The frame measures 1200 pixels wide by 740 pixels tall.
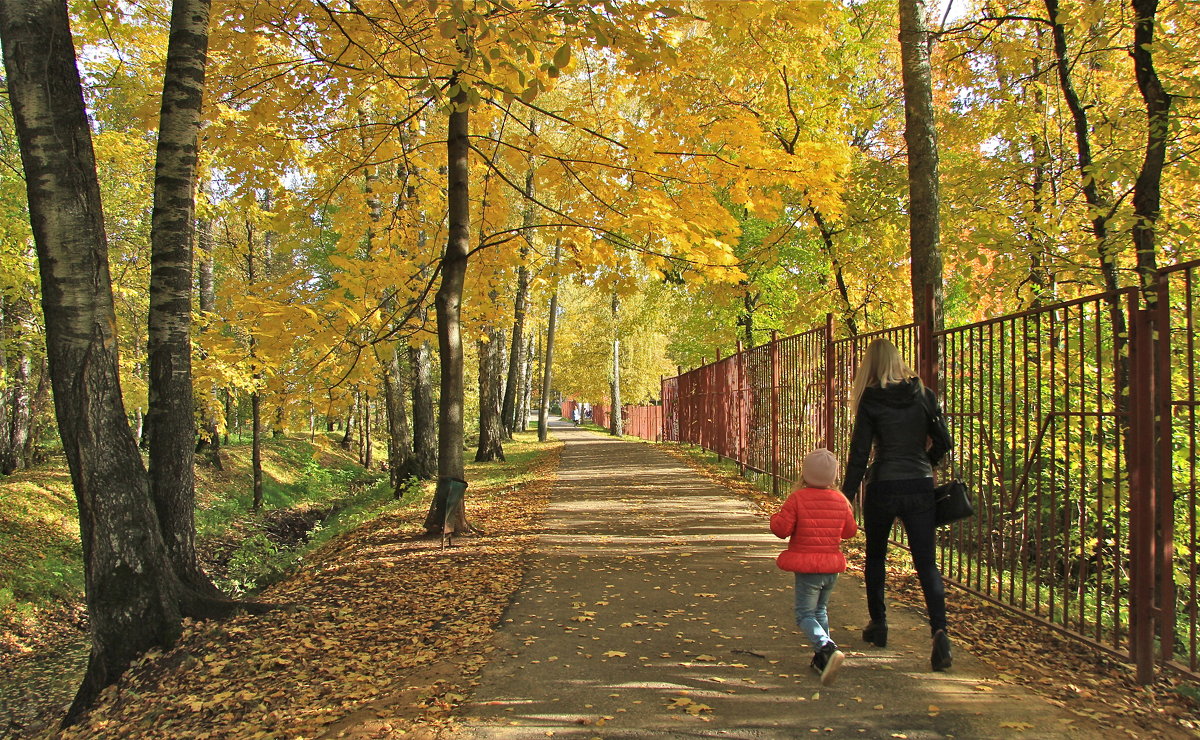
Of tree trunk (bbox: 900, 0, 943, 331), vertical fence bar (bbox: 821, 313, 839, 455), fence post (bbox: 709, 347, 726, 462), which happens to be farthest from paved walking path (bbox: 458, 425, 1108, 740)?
fence post (bbox: 709, 347, 726, 462)

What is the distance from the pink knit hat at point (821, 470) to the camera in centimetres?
406

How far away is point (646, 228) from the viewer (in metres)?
7.29

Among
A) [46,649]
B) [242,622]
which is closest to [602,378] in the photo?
[46,649]

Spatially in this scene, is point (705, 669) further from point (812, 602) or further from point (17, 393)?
point (17, 393)

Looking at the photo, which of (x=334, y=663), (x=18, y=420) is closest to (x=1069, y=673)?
(x=334, y=663)

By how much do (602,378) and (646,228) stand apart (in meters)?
32.4

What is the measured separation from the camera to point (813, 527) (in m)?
4.08

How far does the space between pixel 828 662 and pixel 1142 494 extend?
184 cm

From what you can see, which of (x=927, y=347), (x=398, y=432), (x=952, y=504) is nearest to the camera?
(x=952, y=504)

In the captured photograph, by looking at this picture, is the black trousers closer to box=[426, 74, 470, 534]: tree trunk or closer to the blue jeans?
the blue jeans

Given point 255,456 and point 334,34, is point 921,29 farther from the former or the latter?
point 255,456

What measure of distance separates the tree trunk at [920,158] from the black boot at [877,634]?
380cm

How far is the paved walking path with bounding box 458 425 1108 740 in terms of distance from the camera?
3.39 meters

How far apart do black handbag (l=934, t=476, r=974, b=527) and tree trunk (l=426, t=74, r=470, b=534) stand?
5.29 metres
